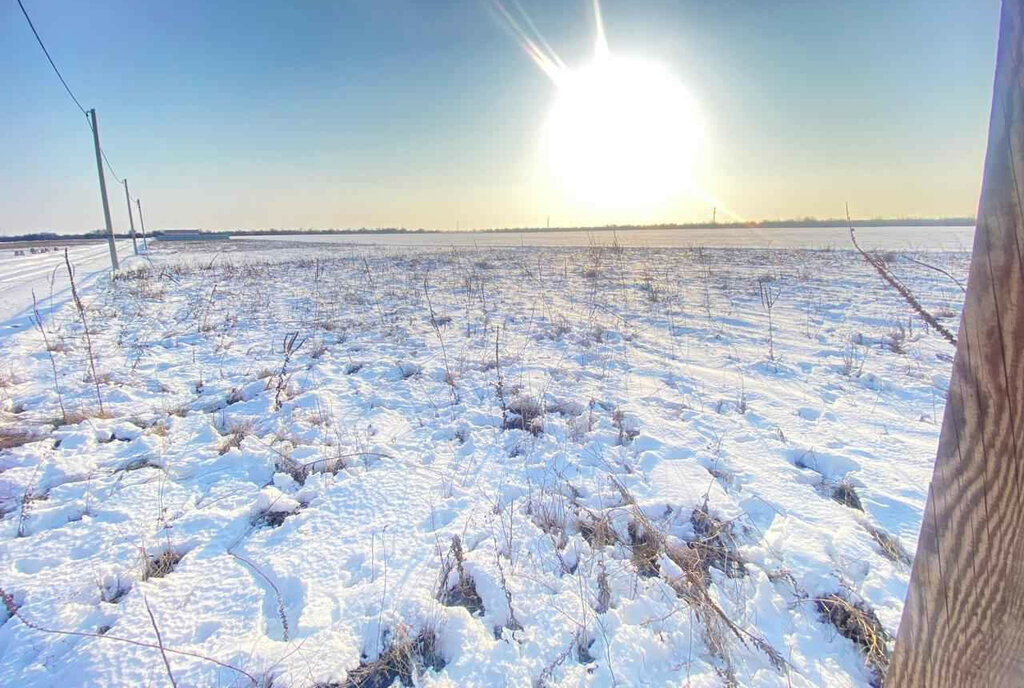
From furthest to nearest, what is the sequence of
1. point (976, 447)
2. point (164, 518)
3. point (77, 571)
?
1. point (164, 518)
2. point (77, 571)
3. point (976, 447)

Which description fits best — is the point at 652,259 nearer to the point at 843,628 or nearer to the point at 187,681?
the point at 843,628

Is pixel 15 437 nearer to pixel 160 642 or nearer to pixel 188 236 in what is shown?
pixel 160 642

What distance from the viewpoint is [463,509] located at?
7.61ft

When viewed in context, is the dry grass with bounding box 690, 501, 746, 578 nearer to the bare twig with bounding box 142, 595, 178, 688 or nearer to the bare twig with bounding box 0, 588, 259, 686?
the bare twig with bounding box 0, 588, 259, 686

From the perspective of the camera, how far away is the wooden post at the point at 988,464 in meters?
0.61

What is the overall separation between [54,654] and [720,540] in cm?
279

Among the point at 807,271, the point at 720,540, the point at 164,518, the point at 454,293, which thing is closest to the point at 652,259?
the point at 807,271

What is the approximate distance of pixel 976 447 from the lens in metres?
0.69

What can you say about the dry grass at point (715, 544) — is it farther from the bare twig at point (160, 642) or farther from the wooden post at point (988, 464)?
the bare twig at point (160, 642)

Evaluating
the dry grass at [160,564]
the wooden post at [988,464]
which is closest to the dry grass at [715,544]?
the wooden post at [988,464]

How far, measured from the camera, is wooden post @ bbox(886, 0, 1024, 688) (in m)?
0.61

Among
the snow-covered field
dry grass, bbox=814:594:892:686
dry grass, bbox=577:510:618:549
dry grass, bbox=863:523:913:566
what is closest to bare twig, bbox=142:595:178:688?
the snow-covered field

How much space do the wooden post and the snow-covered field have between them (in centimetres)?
98

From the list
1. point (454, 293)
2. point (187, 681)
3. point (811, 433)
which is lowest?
point (187, 681)
